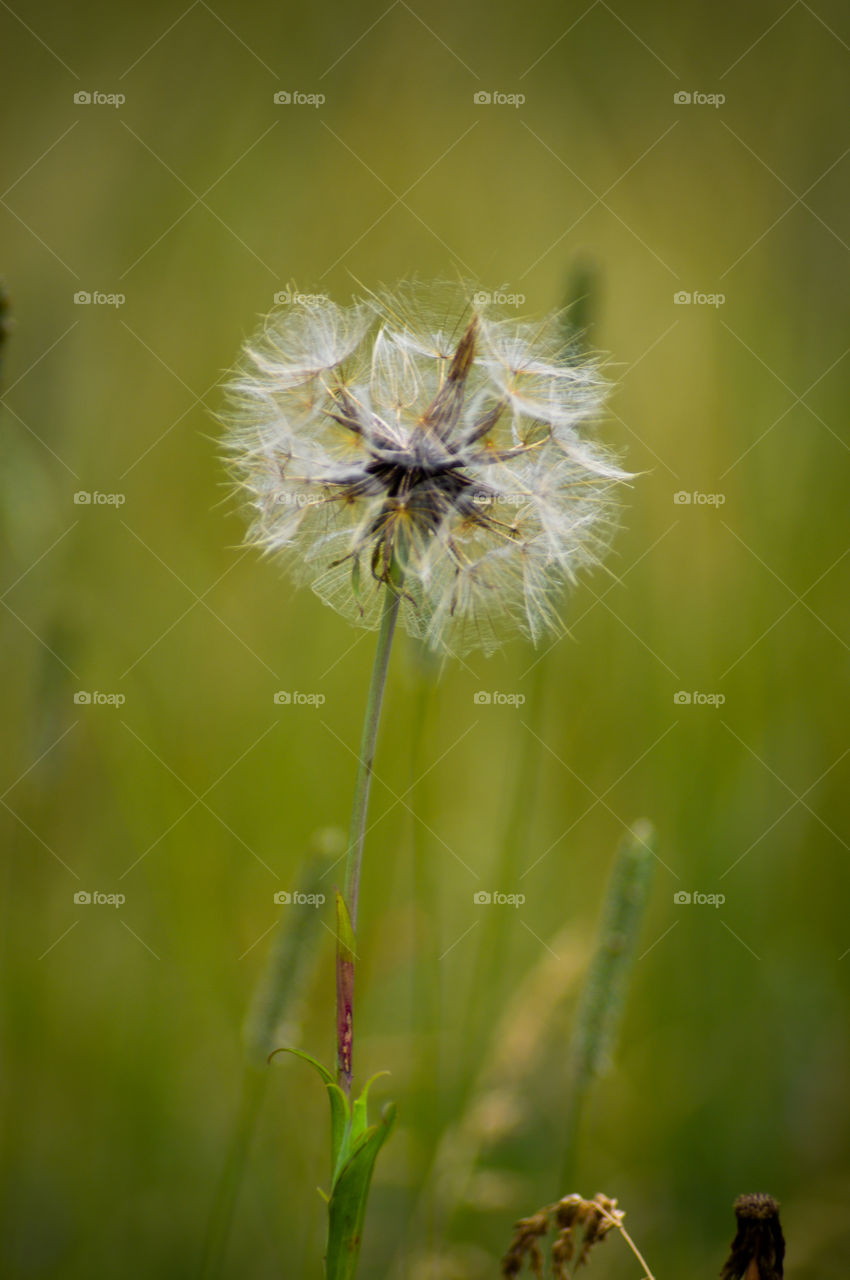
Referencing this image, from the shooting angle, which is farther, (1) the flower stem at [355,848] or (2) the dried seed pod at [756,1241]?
(2) the dried seed pod at [756,1241]

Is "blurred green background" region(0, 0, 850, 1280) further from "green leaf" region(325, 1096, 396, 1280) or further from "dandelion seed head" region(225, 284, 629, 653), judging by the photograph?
"green leaf" region(325, 1096, 396, 1280)

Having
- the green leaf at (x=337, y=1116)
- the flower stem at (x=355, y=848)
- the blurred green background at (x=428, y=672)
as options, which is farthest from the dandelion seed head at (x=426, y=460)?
the green leaf at (x=337, y=1116)

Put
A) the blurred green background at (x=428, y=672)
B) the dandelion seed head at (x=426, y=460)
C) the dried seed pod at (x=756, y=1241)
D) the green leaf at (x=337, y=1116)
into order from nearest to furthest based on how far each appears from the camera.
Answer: the green leaf at (x=337, y=1116) → the dried seed pod at (x=756, y=1241) → the dandelion seed head at (x=426, y=460) → the blurred green background at (x=428, y=672)

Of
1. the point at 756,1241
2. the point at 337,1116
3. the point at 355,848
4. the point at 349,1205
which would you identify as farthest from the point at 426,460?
the point at 756,1241

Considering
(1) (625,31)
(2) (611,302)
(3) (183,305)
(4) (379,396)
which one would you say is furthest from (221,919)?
(1) (625,31)

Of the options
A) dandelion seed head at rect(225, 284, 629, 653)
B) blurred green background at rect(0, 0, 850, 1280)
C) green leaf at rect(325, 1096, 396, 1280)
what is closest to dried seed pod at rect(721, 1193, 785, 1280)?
green leaf at rect(325, 1096, 396, 1280)

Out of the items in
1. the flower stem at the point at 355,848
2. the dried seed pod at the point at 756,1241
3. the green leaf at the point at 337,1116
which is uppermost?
the flower stem at the point at 355,848

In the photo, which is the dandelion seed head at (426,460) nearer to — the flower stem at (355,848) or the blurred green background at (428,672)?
the flower stem at (355,848)

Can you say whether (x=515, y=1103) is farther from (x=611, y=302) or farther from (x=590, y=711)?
(x=611, y=302)
